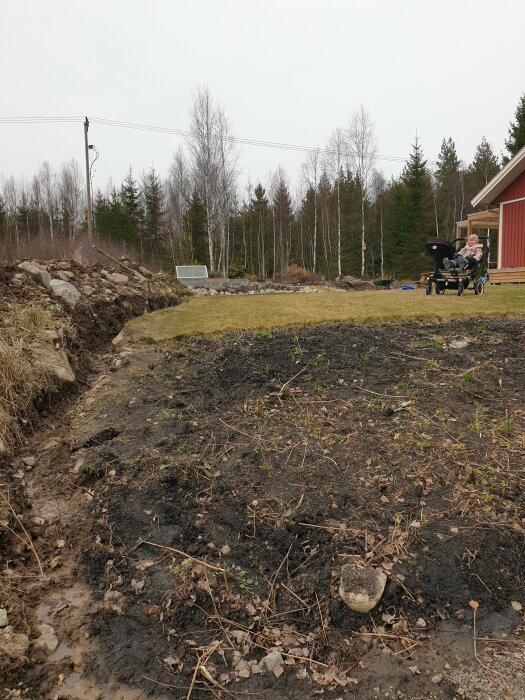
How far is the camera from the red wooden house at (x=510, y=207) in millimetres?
14961

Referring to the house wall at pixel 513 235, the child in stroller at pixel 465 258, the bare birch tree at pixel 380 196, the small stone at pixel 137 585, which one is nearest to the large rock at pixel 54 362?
the small stone at pixel 137 585

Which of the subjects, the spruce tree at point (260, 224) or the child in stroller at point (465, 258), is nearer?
the child in stroller at point (465, 258)

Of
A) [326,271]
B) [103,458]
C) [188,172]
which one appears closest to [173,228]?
[188,172]

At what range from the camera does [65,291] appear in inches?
302

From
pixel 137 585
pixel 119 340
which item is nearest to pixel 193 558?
pixel 137 585

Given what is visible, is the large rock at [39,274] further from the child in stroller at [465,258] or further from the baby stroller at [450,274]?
the child in stroller at [465,258]

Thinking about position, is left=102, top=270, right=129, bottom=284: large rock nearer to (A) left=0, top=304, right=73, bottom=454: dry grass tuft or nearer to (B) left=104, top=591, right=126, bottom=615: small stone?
(A) left=0, top=304, right=73, bottom=454: dry grass tuft

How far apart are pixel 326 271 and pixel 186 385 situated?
1171 inches

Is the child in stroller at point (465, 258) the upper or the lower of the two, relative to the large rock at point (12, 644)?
upper

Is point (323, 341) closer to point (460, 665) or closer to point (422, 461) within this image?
point (422, 461)

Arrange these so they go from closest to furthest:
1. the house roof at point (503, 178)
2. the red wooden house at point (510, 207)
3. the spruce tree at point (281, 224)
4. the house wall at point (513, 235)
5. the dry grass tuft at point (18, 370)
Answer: the dry grass tuft at point (18, 370)
the house roof at point (503, 178)
the red wooden house at point (510, 207)
the house wall at point (513, 235)
the spruce tree at point (281, 224)

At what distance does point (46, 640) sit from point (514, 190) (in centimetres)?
1717

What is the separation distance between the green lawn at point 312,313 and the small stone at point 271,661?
481 cm

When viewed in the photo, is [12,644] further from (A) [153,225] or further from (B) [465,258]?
(A) [153,225]
